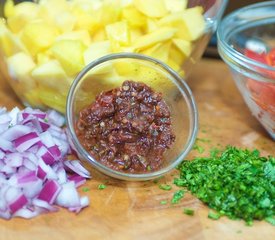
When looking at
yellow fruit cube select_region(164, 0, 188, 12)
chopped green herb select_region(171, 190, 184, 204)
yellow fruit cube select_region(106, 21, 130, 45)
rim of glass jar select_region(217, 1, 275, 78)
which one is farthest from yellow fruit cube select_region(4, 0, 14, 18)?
chopped green herb select_region(171, 190, 184, 204)

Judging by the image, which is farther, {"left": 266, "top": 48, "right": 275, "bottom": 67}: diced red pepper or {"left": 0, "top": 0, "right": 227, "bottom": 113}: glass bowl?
{"left": 266, "top": 48, "right": 275, "bottom": 67}: diced red pepper

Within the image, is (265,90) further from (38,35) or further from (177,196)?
→ (38,35)

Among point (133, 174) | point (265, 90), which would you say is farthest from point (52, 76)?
point (265, 90)

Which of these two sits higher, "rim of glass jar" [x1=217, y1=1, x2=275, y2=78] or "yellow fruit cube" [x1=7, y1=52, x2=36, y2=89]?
"yellow fruit cube" [x1=7, y1=52, x2=36, y2=89]

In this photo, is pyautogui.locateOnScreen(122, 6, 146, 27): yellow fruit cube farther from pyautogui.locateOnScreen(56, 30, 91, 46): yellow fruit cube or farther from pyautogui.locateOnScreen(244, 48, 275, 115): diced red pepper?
pyautogui.locateOnScreen(244, 48, 275, 115): diced red pepper

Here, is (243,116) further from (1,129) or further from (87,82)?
(1,129)

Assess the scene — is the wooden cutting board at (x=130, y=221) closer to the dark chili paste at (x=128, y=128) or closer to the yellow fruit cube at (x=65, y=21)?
the dark chili paste at (x=128, y=128)

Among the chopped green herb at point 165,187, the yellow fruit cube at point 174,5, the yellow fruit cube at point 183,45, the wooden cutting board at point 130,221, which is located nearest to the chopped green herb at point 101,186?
the wooden cutting board at point 130,221
